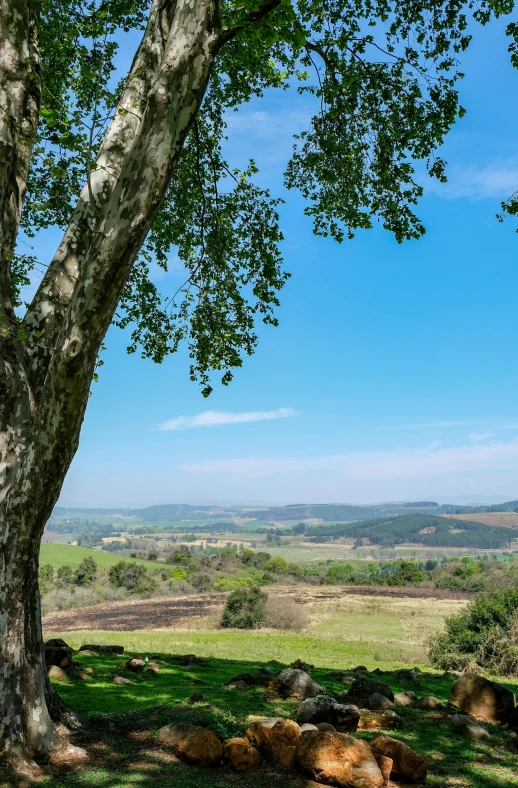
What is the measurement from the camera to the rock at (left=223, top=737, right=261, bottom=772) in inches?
221

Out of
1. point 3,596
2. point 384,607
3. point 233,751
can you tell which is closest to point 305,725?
point 233,751

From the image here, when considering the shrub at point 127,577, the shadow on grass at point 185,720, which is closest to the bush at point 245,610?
the shadow on grass at point 185,720

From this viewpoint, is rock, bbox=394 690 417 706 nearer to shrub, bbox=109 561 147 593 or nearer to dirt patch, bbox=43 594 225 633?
dirt patch, bbox=43 594 225 633

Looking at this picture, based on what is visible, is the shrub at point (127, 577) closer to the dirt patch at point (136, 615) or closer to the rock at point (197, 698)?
the dirt patch at point (136, 615)

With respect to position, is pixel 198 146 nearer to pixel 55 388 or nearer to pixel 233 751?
pixel 55 388

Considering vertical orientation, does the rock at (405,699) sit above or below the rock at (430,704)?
below

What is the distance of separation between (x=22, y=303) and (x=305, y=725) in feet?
30.1

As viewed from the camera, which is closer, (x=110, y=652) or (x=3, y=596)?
(x=3, y=596)

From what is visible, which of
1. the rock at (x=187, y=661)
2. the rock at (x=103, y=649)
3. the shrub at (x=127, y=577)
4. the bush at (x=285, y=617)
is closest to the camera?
the rock at (x=103, y=649)

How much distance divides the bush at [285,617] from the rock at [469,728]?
2180cm

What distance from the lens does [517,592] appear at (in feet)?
68.3

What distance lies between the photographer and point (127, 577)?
161ft

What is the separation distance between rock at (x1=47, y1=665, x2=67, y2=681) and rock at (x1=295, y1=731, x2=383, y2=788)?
559 cm

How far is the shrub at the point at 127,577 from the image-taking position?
47.8 meters
